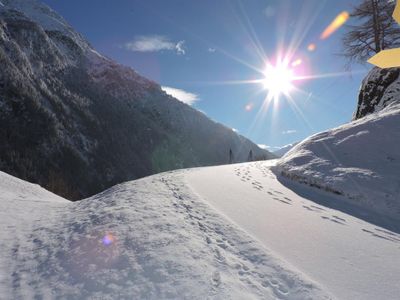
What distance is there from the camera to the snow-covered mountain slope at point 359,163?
8523 millimetres

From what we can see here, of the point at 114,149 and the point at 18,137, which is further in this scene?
the point at 114,149

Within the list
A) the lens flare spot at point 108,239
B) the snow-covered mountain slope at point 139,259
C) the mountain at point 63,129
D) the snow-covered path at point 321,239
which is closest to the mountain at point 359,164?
the snow-covered path at point 321,239

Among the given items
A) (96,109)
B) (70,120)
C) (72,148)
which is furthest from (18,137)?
(96,109)

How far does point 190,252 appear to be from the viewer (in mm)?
4234

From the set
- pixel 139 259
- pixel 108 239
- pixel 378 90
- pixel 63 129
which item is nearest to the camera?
pixel 139 259

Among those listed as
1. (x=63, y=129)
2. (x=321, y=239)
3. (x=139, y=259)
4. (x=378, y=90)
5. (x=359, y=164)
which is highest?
(x=63, y=129)

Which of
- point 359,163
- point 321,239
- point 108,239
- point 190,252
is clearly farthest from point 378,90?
point 108,239

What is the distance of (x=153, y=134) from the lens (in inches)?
7195

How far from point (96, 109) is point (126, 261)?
16302 cm

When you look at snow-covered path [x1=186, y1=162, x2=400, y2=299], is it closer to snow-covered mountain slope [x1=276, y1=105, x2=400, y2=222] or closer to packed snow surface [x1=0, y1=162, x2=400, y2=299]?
packed snow surface [x1=0, y1=162, x2=400, y2=299]

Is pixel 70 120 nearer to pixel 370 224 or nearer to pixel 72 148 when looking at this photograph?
pixel 72 148

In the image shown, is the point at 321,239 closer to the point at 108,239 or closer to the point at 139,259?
the point at 139,259

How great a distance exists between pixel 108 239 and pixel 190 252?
1.38 metres

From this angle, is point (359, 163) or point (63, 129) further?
point (63, 129)
